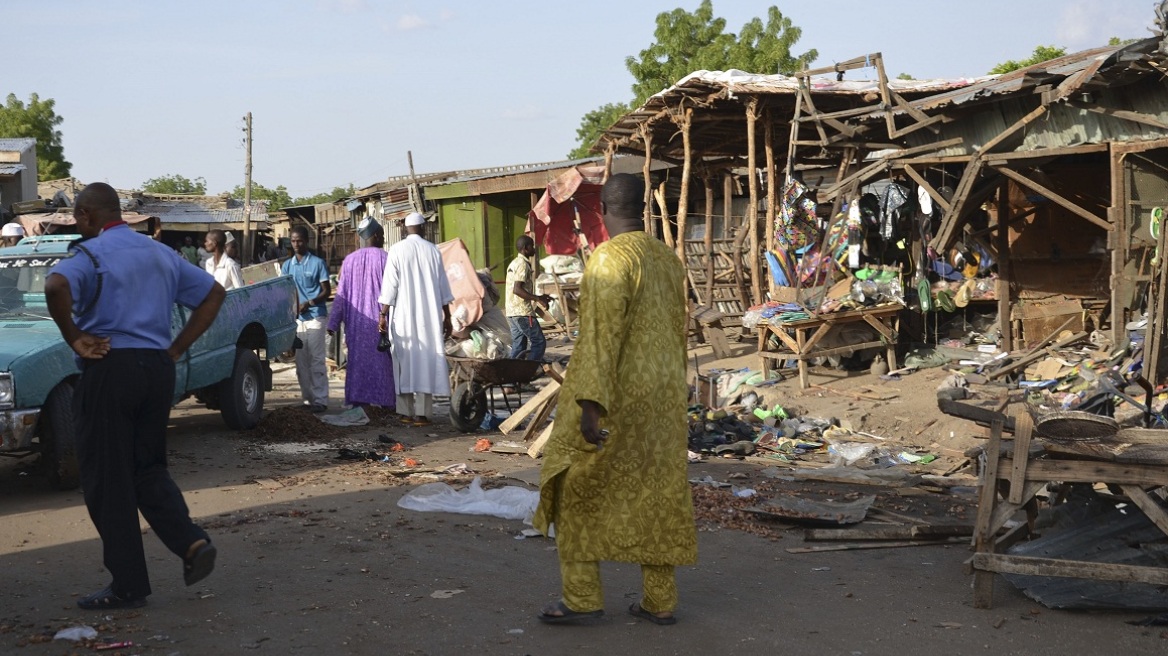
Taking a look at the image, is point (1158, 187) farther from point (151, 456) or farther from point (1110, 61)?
point (151, 456)

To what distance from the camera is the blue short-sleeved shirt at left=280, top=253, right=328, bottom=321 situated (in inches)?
458

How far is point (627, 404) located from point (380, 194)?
2671 centimetres

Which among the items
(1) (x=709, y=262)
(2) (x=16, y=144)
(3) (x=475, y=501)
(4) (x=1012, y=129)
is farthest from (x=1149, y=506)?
(2) (x=16, y=144)

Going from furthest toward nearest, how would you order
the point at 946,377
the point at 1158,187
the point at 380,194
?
the point at 380,194, the point at 946,377, the point at 1158,187

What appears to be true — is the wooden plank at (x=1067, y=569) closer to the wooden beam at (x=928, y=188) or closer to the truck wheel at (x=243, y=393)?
the truck wheel at (x=243, y=393)

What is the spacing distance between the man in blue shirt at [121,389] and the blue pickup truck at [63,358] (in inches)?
106

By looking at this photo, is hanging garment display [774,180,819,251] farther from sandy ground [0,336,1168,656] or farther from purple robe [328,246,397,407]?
sandy ground [0,336,1168,656]

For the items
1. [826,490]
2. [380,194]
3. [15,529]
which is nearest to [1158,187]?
[826,490]

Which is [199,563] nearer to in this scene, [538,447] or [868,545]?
[868,545]

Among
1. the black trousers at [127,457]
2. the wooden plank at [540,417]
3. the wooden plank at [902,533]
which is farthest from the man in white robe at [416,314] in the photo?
the black trousers at [127,457]

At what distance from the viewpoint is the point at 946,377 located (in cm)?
1235

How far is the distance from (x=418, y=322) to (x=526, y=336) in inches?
74.7

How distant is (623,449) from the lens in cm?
449

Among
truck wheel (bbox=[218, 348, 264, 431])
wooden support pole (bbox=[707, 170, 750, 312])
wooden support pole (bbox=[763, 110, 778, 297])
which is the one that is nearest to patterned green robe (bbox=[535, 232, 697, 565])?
truck wheel (bbox=[218, 348, 264, 431])
